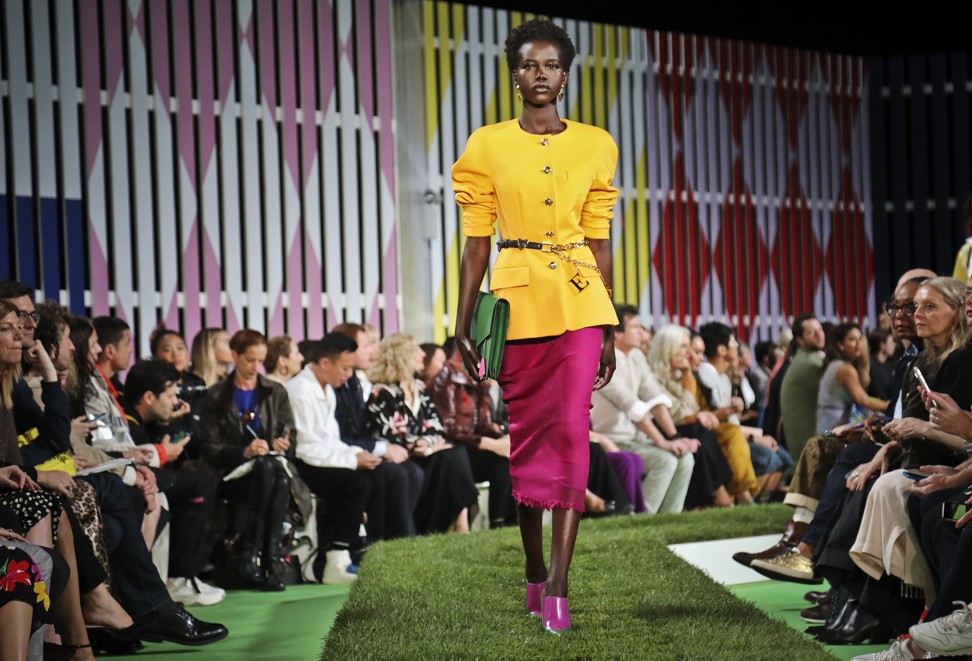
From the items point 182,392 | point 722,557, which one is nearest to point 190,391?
point 182,392

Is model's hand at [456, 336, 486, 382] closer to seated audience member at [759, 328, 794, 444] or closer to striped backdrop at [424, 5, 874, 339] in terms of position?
seated audience member at [759, 328, 794, 444]

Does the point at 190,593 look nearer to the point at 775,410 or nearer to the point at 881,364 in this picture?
the point at 775,410

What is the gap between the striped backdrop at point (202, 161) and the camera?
902cm

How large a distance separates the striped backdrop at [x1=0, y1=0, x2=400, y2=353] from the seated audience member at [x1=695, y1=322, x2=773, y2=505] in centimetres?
306

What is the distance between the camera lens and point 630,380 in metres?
7.46

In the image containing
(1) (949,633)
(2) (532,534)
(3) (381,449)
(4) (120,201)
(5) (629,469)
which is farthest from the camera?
(4) (120,201)

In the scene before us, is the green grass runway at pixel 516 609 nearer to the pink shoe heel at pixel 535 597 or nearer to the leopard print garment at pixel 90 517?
the pink shoe heel at pixel 535 597

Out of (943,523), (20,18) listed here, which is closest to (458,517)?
(943,523)

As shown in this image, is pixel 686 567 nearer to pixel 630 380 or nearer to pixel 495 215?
pixel 495 215

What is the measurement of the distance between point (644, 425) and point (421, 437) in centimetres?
146

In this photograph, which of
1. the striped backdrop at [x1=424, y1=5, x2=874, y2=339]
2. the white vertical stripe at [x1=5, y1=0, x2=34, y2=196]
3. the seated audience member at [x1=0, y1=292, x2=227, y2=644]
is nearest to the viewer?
the seated audience member at [x1=0, y1=292, x2=227, y2=644]

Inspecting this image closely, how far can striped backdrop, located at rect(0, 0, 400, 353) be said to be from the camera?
902 cm

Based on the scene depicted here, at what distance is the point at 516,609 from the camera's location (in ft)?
11.7

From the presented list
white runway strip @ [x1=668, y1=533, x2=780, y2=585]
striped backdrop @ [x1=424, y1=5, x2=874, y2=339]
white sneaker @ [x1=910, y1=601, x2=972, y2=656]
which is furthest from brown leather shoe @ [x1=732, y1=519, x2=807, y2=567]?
striped backdrop @ [x1=424, y1=5, x2=874, y2=339]
